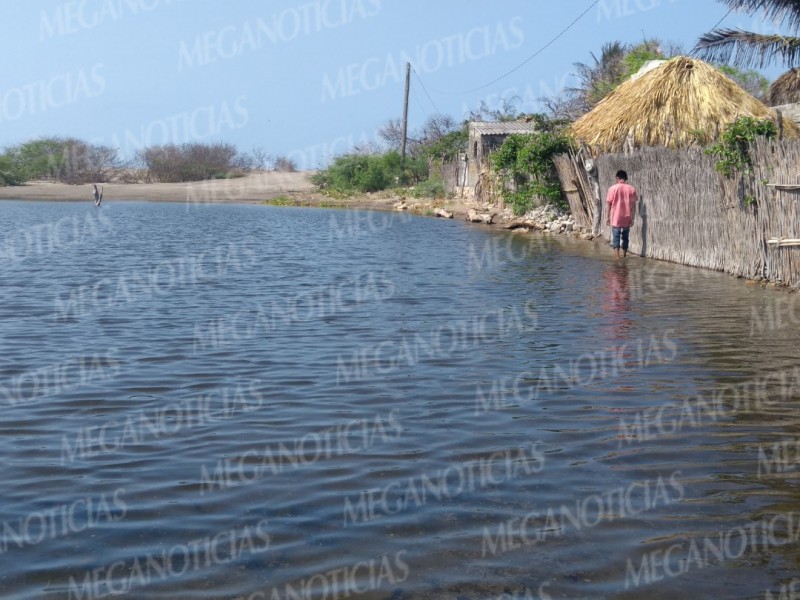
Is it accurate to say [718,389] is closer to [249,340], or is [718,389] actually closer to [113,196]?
[249,340]

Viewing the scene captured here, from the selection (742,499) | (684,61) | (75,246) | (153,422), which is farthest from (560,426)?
(75,246)

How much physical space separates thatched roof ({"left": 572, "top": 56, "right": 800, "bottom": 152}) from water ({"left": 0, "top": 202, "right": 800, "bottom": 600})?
7084 millimetres

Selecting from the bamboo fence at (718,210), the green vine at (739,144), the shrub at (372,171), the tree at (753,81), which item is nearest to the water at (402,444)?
the bamboo fence at (718,210)

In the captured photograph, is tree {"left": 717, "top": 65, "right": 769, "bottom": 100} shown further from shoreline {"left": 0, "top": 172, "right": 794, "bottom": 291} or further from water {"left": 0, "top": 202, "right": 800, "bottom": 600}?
water {"left": 0, "top": 202, "right": 800, "bottom": 600}

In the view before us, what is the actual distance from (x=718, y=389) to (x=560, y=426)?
1674 millimetres

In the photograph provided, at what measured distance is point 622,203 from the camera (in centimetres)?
1645

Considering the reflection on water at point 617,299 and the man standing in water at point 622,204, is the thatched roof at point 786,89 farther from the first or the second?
the reflection on water at point 617,299

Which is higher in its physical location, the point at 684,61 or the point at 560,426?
the point at 684,61

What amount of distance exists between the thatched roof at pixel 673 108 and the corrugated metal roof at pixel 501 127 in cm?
1608

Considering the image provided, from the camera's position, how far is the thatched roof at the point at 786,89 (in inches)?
806

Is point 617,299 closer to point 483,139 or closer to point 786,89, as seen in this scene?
point 786,89

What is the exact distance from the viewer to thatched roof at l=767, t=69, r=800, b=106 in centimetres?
2048

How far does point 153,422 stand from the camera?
6.46 m

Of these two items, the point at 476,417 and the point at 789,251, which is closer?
the point at 476,417
